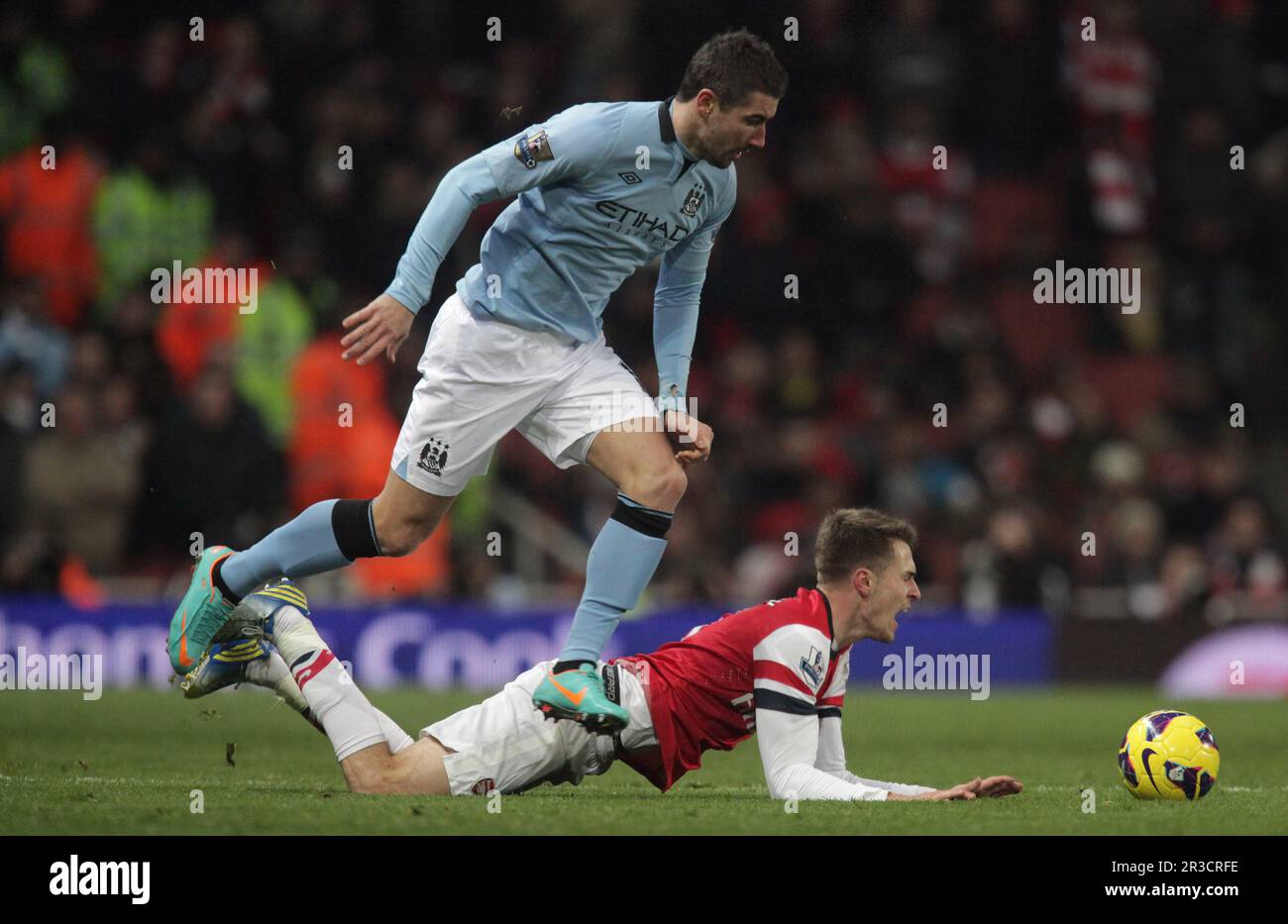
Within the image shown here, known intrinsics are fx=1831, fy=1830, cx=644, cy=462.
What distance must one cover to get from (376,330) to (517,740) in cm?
130

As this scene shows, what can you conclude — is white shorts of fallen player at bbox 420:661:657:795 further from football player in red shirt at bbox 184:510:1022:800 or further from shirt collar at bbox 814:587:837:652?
shirt collar at bbox 814:587:837:652

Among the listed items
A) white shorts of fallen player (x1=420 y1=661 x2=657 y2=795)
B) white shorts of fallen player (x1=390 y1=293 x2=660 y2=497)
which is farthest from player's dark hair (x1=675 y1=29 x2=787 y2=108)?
white shorts of fallen player (x1=420 y1=661 x2=657 y2=795)

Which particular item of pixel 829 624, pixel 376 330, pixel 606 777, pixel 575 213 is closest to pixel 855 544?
pixel 829 624

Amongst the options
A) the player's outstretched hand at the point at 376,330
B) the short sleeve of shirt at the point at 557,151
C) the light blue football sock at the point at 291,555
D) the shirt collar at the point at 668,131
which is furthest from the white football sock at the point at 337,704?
the shirt collar at the point at 668,131

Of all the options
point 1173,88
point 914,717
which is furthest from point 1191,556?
point 1173,88

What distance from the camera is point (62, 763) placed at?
21.0ft

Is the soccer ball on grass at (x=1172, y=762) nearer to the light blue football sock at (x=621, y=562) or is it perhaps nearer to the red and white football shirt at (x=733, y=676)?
the red and white football shirt at (x=733, y=676)

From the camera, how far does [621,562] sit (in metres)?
5.57

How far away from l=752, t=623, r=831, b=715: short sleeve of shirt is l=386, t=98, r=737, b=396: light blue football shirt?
3.28ft

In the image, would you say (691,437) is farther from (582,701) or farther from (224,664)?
(224,664)

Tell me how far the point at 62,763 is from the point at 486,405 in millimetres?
2081

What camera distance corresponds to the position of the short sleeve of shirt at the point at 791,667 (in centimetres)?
532

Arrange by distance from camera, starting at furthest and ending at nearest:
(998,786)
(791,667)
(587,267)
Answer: (587,267) → (791,667) → (998,786)

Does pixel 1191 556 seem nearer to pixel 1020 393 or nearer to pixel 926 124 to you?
pixel 1020 393
